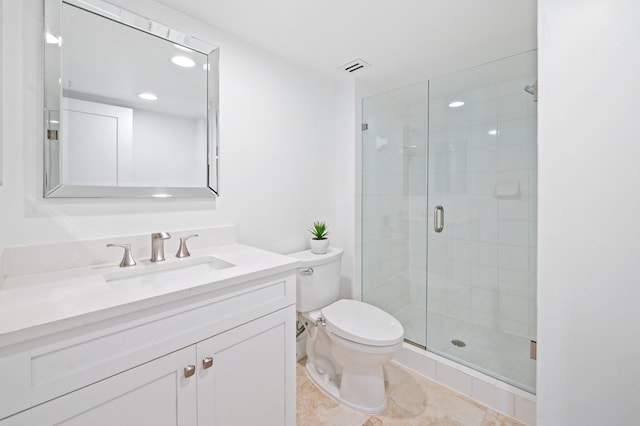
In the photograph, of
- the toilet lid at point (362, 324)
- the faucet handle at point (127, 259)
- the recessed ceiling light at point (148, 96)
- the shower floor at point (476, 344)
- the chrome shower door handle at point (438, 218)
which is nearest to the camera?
the faucet handle at point (127, 259)

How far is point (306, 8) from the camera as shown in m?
1.36

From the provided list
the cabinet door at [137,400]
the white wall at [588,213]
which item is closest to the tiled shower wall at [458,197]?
the white wall at [588,213]

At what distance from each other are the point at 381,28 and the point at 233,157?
3.60ft

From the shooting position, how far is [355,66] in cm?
195

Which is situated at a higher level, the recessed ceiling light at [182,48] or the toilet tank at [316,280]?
the recessed ceiling light at [182,48]

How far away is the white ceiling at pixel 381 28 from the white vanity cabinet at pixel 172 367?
4.32ft

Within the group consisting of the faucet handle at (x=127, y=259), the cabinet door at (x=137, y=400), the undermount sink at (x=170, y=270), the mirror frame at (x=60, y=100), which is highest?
the mirror frame at (x=60, y=100)

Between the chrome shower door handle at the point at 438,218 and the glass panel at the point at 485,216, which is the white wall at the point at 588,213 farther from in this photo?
the chrome shower door handle at the point at 438,218

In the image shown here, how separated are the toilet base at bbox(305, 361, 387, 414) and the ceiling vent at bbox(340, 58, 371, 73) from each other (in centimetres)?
202

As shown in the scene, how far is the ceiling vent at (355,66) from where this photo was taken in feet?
6.20

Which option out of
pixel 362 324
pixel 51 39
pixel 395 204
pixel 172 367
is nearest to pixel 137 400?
pixel 172 367

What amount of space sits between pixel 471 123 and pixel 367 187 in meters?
0.89

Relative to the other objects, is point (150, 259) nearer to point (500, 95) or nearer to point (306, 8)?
point (306, 8)

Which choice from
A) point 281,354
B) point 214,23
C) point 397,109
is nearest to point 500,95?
point 397,109
